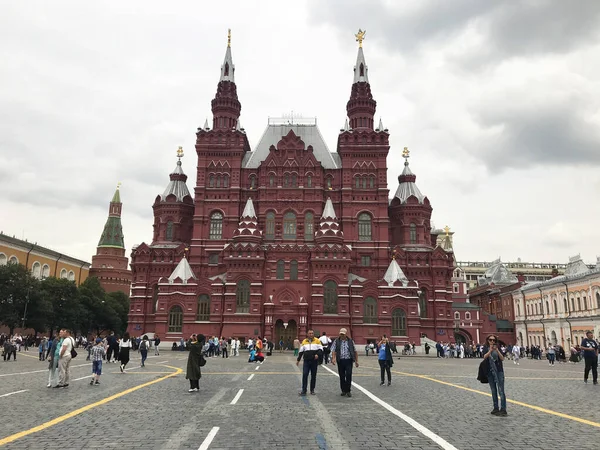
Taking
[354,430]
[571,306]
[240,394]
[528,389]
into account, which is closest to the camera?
[354,430]

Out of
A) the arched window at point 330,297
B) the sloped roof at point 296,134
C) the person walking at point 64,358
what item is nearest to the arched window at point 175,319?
the arched window at point 330,297

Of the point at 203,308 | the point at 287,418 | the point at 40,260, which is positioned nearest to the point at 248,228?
the point at 203,308

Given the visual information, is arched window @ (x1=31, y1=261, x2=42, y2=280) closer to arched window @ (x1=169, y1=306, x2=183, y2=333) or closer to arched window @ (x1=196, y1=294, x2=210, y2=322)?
arched window @ (x1=169, y1=306, x2=183, y2=333)

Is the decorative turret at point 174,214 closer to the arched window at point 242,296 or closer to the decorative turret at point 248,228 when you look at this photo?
the decorative turret at point 248,228

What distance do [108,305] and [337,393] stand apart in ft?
247

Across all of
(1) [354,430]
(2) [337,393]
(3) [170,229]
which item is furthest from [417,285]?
(1) [354,430]

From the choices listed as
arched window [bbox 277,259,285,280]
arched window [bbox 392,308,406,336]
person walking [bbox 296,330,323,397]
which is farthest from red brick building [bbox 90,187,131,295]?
person walking [bbox 296,330,323,397]

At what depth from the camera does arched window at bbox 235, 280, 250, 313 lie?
5528cm

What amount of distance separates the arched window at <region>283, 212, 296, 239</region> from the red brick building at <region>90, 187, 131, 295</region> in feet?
203

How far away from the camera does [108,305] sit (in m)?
81.2

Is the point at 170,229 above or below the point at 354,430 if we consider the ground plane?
above

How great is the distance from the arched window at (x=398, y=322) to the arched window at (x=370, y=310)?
7.45 ft

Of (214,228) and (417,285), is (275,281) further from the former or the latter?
(417,285)

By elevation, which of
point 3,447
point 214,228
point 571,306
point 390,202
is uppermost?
point 390,202
